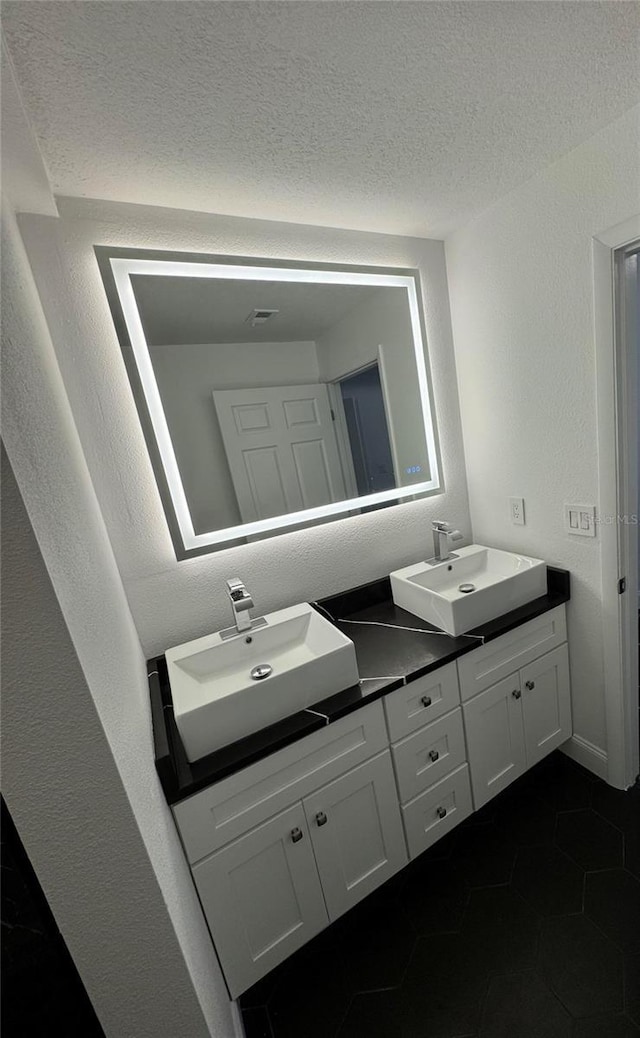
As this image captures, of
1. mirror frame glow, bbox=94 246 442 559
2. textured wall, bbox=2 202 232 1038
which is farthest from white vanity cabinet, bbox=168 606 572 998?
mirror frame glow, bbox=94 246 442 559

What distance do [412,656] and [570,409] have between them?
3.42 ft

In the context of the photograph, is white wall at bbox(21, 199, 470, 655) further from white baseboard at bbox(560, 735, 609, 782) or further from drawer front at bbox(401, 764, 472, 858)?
white baseboard at bbox(560, 735, 609, 782)

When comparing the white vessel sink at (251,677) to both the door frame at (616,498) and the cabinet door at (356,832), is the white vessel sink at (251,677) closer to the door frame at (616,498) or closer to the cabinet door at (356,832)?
the cabinet door at (356,832)

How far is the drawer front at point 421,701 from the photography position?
1185 millimetres

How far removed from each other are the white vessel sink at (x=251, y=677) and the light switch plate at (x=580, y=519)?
100 centimetres

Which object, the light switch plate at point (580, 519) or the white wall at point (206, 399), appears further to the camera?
the light switch plate at point (580, 519)

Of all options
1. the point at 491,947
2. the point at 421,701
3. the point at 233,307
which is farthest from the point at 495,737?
the point at 233,307

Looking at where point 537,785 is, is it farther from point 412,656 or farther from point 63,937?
point 63,937

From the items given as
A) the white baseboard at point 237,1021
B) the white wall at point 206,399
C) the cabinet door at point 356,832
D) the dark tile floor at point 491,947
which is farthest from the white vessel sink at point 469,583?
the white baseboard at point 237,1021

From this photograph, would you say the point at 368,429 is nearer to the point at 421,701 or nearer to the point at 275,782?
the point at 421,701

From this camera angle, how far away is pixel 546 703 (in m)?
1.57

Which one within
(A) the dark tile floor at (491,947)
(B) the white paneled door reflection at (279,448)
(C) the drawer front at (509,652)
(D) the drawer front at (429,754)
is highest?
(B) the white paneled door reflection at (279,448)

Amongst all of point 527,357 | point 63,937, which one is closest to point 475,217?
point 527,357

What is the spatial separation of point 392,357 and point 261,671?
1345 millimetres
